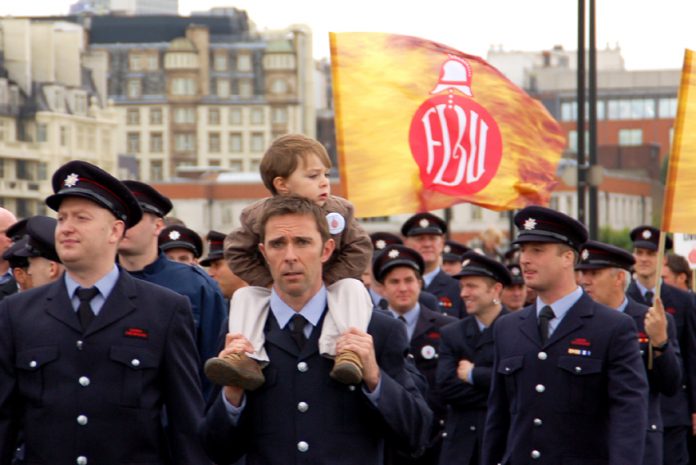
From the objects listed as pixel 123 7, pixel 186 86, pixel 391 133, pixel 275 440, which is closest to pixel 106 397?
pixel 275 440

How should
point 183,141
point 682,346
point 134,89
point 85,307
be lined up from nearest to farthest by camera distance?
point 85,307 < point 682,346 < point 134,89 < point 183,141

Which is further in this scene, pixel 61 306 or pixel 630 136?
pixel 630 136

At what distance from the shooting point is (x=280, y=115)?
151000 millimetres

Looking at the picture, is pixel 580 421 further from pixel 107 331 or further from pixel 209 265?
pixel 209 265

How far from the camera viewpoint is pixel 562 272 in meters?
8.84

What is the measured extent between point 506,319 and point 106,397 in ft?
9.89

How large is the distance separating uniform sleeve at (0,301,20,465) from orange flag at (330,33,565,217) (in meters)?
6.31

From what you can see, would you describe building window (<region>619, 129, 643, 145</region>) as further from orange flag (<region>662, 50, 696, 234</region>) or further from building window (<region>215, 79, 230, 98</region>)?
orange flag (<region>662, 50, 696, 234</region>)

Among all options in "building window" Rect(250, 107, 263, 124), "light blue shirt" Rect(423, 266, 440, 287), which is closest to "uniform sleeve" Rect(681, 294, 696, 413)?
"light blue shirt" Rect(423, 266, 440, 287)

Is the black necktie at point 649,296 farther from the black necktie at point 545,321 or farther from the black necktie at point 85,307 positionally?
the black necktie at point 85,307

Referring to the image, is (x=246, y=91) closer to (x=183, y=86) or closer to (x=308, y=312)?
(x=183, y=86)

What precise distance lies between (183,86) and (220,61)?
205 inches

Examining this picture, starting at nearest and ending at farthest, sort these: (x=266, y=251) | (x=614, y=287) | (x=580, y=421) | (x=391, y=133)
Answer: (x=266, y=251) < (x=580, y=421) < (x=614, y=287) < (x=391, y=133)

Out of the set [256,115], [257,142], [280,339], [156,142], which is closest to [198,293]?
[280,339]
